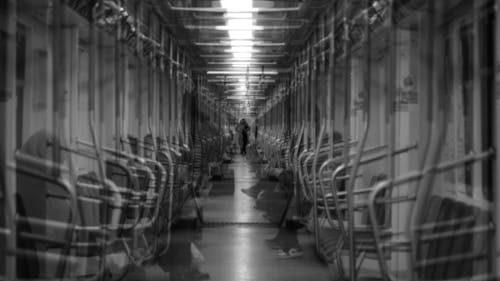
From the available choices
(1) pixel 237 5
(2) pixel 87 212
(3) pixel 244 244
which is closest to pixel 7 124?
(2) pixel 87 212

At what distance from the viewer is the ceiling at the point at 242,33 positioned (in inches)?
207

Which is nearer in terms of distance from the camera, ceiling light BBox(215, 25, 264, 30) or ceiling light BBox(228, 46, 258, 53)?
ceiling light BBox(215, 25, 264, 30)

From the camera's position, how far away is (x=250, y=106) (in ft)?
43.0

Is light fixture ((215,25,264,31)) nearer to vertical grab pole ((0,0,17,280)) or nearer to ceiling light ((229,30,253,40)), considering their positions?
ceiling light ((229,30,253,40))

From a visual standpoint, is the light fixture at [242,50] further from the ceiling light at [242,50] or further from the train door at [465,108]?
the train door at [465,108]

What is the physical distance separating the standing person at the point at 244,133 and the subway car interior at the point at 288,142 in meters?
2.79

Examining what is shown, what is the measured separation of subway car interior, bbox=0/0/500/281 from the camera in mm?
2732

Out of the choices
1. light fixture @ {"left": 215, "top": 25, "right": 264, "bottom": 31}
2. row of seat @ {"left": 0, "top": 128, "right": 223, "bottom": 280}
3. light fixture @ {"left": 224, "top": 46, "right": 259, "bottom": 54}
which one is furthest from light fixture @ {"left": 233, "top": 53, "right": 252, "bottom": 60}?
row of seat @ {"left": 0, "top": 128, "right": 223, "bottom": 280}

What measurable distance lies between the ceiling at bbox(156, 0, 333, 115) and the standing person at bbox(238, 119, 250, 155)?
2.36 metres

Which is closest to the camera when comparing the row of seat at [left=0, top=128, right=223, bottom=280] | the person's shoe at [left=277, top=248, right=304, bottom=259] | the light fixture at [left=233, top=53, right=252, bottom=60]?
the row of seat at [left=0, top=128, right=223, bottom=280]

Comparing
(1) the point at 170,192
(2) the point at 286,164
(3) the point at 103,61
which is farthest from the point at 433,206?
(2) the point at 286,164

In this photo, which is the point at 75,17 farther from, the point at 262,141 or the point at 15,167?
the point at 262,141

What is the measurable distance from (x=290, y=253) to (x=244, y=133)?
642cm

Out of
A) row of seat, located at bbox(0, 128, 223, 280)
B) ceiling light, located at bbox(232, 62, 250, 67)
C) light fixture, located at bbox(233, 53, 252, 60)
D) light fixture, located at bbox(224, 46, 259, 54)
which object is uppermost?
light fixture, located at bbox(224, 46, 259, 54)
